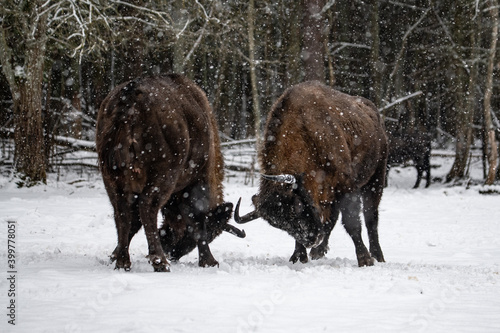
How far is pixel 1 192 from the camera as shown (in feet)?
40.0

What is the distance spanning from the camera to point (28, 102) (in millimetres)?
12781

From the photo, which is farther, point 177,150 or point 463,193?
point 463,193

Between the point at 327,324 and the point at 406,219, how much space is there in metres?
9.03

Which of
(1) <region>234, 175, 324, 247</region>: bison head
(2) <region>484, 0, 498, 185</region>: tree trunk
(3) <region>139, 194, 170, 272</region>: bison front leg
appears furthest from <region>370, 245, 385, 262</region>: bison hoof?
(2) <region>484, 0, 498, 185</region>: tree trunk

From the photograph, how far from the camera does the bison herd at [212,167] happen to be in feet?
17.3

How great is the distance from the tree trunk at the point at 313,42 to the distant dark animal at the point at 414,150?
683 cm

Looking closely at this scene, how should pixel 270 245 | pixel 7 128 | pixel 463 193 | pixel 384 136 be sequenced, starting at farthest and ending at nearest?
1. pixel 463 193
2. pixel 7 128
3. pixel 270 245
4. pixel 384 136

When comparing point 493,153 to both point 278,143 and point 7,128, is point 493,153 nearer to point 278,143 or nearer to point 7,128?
point 278,143

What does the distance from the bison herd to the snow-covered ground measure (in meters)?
0.45

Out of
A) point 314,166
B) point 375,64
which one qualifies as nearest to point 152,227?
point 314,166

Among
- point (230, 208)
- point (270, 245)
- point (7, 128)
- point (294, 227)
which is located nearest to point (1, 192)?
point (7, 128)

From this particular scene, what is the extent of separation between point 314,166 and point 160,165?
194 centimetres

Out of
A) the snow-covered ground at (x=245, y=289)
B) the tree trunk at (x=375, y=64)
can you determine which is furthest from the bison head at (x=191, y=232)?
the tree trunk at (x=375, y=64)

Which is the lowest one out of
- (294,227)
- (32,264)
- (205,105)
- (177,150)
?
(32,264)
